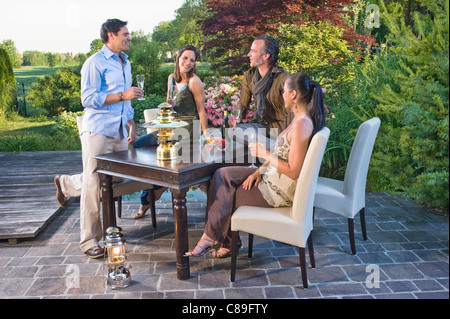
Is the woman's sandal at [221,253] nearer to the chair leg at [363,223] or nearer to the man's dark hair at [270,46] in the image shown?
the chair leg at [363,223]

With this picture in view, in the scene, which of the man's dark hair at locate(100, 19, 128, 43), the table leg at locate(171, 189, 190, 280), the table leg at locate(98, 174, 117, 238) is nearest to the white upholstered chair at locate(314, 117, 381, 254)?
the table leg at locate(171, 189, 190, 280)

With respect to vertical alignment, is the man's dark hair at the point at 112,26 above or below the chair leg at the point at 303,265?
above

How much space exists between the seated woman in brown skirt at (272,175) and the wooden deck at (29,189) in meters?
1.64

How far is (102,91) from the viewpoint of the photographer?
3.37m

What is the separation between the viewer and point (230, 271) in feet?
9.85

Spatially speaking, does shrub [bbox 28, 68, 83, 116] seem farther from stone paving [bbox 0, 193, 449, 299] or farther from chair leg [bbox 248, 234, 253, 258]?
chair leg [bbox 248, 234, 253, 258]

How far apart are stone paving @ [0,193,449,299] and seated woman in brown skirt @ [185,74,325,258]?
11.5 inches

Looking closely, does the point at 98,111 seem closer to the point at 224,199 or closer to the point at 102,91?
the point at 102,91

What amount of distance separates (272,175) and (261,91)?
0.99 m

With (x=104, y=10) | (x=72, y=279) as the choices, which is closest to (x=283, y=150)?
(x=72, y=279)

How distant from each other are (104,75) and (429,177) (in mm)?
2367

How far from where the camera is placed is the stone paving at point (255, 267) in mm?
2752

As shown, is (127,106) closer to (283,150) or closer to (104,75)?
(104,75)

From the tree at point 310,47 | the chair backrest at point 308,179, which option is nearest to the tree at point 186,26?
the tree at point 310,47
